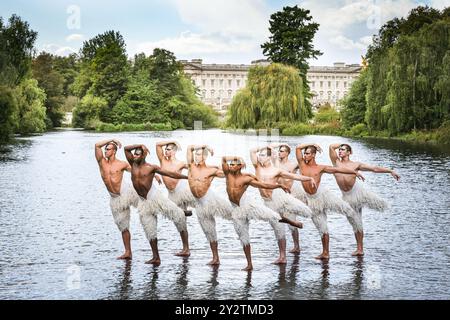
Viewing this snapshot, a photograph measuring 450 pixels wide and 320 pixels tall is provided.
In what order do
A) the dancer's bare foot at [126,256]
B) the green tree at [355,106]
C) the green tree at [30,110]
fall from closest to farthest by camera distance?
the dancer's bare foot at [126,256], the green tree at [30,110], the green tree at [355,106]

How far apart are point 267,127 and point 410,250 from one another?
55.0 metres

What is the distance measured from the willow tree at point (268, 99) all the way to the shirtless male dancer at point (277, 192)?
56.4 meters

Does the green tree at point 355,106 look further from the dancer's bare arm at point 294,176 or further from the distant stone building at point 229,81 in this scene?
the dancer's bare arm at point 294,176

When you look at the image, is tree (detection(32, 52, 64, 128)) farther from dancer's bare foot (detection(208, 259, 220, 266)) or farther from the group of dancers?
dancer's bare foot (detection(208, 259, 220, 266))

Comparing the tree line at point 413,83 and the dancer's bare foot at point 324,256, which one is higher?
the tree line at point 413,83

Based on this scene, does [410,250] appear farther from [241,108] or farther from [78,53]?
[78,53]

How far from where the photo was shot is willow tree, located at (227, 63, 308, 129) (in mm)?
68625

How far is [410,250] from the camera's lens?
13.2 meters

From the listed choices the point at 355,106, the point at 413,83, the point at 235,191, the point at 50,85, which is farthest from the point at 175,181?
the point at 50,85

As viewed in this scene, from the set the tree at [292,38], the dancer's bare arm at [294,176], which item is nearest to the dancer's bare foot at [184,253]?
the dancer's bare arm at [294,176]

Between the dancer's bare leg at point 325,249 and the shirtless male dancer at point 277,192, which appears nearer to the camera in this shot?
the shirtless male dancer at point 277,192

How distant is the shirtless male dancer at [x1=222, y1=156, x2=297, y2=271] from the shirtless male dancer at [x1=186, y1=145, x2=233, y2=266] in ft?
0.71

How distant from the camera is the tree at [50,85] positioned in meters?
91.1
